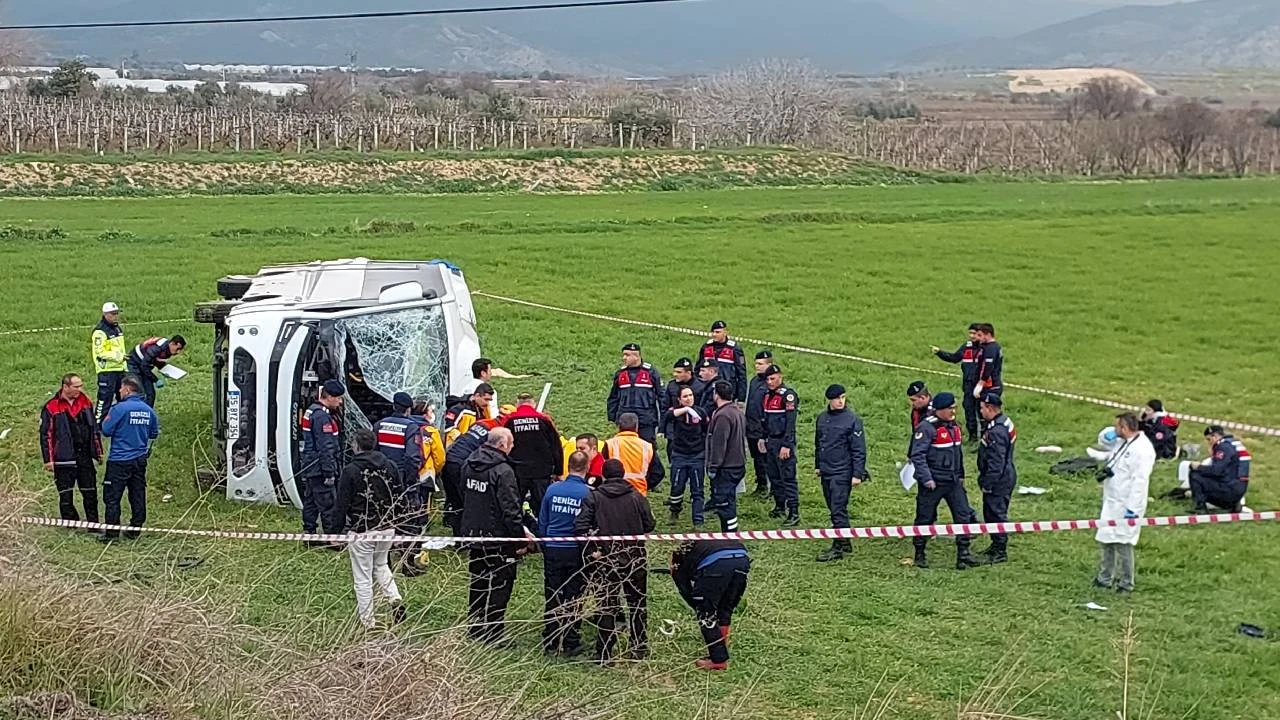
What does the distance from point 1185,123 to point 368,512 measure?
3519 centimetres

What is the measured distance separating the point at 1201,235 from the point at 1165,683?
103ft

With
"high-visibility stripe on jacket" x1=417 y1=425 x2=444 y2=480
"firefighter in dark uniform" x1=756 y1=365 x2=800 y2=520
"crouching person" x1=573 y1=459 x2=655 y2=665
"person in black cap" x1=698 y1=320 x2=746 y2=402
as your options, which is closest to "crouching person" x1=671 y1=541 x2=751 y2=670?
"crouching person" x1=573 y1=459 x2=655 y2=665

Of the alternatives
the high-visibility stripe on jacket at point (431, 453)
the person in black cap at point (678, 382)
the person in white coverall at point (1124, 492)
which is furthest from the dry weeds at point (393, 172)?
the person in white coverall at point (1124, 492)

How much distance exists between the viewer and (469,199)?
48.0 meters

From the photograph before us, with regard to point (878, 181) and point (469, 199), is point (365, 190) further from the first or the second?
point (878, 181)

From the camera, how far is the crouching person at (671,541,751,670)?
9406mm

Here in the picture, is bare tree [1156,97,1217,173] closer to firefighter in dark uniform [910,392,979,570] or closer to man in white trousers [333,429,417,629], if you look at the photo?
firefighter in dark uniform [910,392,979,570]

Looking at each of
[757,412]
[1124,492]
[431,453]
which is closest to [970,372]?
[757,412]

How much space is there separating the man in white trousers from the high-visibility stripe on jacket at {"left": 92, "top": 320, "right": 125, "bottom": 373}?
733cm

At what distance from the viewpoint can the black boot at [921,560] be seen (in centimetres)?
1191

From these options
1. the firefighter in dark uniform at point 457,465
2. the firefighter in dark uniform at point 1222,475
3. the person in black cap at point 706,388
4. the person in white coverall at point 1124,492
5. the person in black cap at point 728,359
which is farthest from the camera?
the person in black cap at point 728,359

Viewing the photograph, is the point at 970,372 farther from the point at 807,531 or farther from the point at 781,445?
the point at 807,531

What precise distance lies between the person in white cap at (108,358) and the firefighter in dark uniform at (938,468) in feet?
31.5

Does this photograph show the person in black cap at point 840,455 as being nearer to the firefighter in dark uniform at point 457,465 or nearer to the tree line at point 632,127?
the firefighter in dark uniform at point 457,465
